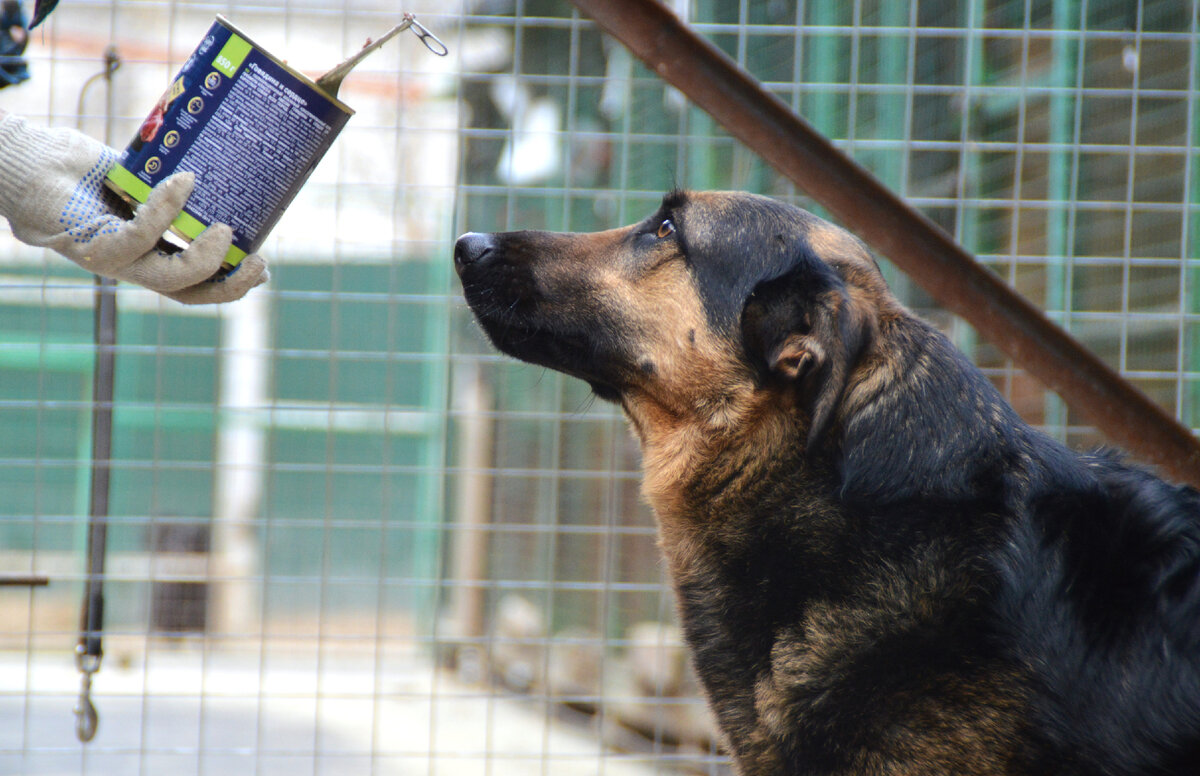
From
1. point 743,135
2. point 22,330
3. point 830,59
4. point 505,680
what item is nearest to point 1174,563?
point 743,135

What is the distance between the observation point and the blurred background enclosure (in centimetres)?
327

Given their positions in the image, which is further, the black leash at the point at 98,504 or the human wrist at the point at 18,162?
the black leash at the point at 98,504

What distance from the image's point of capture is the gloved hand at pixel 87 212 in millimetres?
1766

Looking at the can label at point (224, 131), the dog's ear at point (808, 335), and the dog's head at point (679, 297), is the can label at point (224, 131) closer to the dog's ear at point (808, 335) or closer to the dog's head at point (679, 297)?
the dog's head at point (679, 297)

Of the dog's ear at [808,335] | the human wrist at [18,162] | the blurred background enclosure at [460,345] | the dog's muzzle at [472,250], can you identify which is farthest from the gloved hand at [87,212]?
the blurred background enclosure at [460,345]

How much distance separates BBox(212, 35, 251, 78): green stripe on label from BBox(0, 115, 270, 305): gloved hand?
9.1 inches

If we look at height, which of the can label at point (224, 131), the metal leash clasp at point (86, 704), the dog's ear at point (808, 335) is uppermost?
the can label at point (224, 131)

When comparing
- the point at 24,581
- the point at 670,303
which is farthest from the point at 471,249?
the point at 24,581

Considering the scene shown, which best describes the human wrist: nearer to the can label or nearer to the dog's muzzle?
the can label

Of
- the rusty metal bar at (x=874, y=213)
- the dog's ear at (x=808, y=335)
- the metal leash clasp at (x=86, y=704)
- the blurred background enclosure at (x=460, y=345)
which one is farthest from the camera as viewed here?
the blurred background enclosure at (x=460, y=345)

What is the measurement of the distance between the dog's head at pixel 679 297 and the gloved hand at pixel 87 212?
0.61m

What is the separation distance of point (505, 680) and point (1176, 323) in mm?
4802

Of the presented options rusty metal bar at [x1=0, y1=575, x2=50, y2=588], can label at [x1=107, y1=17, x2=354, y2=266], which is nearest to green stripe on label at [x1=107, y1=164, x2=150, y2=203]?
can label at [x1=107, y1=17, x2=354, y2=266]

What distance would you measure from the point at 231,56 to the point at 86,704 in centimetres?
195
